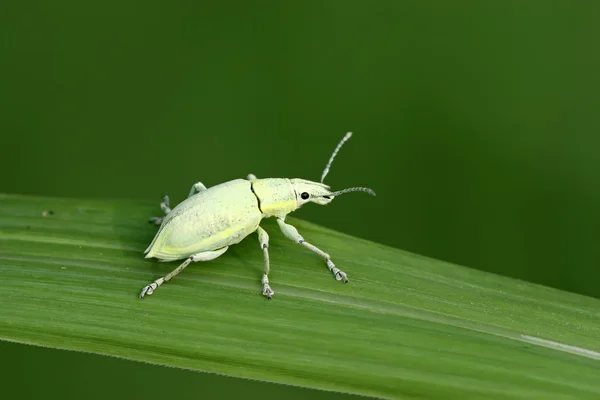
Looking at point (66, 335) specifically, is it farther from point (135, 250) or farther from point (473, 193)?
point (473, 193)

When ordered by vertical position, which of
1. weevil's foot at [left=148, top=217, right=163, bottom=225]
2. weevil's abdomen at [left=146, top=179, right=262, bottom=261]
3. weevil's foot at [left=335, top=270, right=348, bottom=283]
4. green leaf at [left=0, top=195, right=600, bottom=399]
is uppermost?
weevil's abdomen at [left=146, top=179, right=262, bottom=261]

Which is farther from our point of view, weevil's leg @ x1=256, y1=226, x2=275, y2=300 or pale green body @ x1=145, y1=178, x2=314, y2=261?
pale green body @ x1=145, y1=178, x2=314, y2=261

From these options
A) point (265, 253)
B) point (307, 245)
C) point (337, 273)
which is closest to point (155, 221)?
point (265, 253)

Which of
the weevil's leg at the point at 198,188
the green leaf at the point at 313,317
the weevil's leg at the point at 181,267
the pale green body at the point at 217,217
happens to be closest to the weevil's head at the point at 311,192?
the pale green body at the point at 217,217

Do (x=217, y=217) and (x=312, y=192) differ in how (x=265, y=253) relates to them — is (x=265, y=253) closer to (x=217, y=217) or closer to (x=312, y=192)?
(x=217, y=217)

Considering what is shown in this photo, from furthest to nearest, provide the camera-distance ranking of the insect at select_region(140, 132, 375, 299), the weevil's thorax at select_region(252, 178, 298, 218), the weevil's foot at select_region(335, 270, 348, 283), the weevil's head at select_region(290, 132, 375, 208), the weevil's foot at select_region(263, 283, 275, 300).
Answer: the weevil's head at select_region(290, 132, 375, 208) → the weevil's thorax at select_region(252, 178, 298, 218) → the insect at select_region(140, 132, 375, 299) → the weevil's foot at select_region(335, 270, 348, 283) → the weevil's foot at select_region(263, 283, 275, 300)

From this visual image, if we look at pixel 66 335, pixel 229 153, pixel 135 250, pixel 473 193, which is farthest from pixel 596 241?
pixel 66 335

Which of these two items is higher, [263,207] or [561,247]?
[263,207]

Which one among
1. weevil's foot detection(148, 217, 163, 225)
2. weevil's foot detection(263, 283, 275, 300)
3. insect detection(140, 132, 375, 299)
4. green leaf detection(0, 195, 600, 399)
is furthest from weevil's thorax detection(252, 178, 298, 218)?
weevil's foot detection(263, 283, 275, 300)

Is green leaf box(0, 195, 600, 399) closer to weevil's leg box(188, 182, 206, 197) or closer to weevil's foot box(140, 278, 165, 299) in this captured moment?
weevil's foot box(140, 278, 165, 299)
